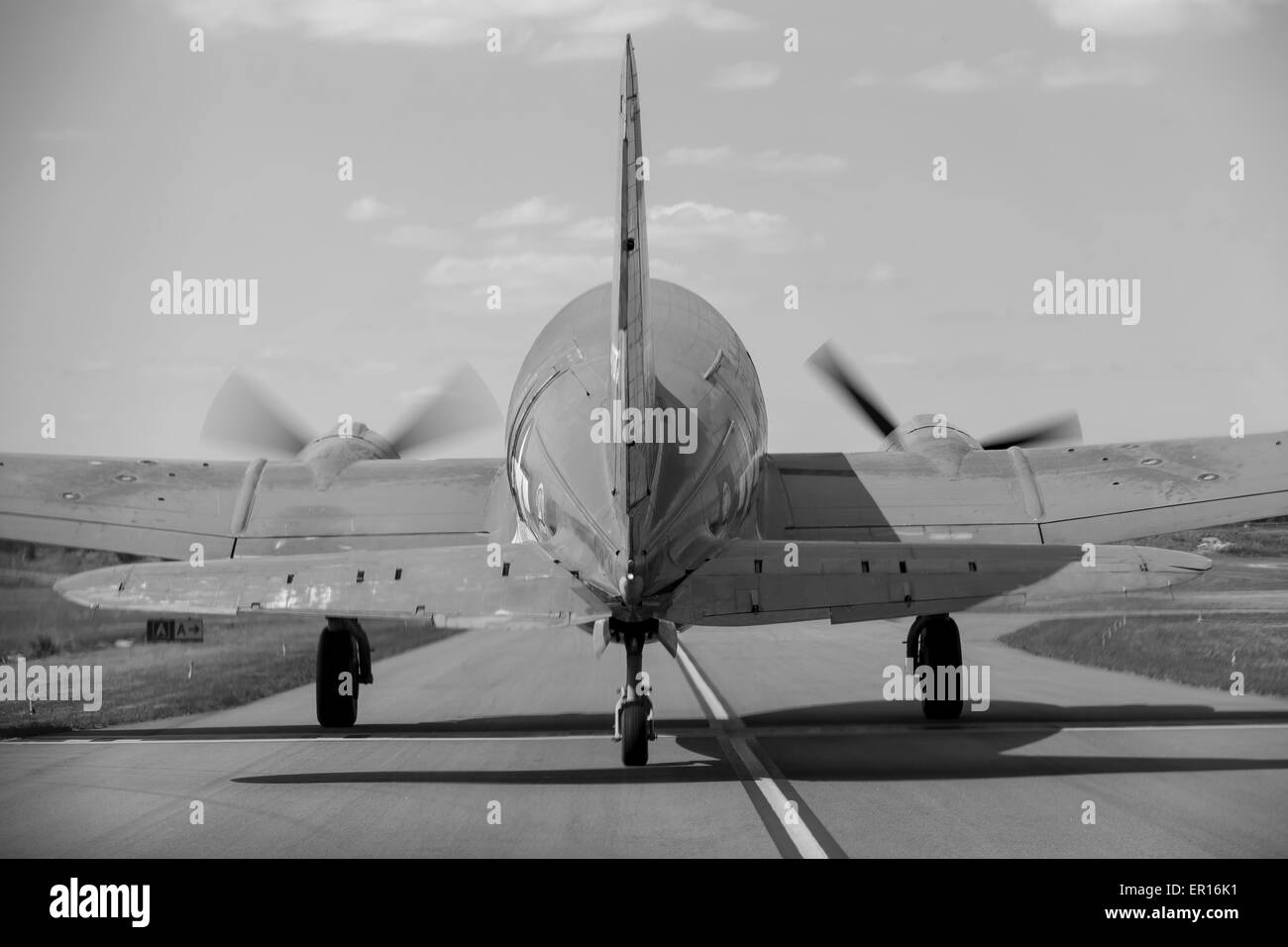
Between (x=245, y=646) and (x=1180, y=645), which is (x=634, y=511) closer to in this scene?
(x=1180, y=645)

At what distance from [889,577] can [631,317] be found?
336cm

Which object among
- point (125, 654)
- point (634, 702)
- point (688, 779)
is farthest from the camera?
point (125, 654)

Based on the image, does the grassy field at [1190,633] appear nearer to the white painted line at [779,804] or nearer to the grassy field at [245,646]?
the grassy field at [245,646]

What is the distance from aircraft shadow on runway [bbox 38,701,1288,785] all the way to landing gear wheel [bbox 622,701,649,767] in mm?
187

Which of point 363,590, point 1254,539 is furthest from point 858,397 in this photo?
point 1254,539

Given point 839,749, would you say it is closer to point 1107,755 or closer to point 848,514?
point 1107,755

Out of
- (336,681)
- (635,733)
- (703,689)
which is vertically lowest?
(703,689)

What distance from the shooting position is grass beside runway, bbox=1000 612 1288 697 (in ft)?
76.9

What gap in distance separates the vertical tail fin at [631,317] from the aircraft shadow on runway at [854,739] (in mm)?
2879

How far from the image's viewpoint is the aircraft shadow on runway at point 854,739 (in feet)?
43.4

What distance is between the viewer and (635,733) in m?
13.1

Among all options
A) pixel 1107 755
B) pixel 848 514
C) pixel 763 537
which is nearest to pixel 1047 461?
pixel 848 514
